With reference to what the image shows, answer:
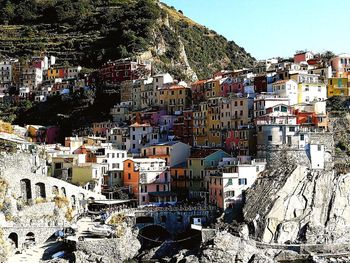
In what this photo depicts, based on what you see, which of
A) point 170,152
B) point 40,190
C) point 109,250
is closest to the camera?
point 109,250

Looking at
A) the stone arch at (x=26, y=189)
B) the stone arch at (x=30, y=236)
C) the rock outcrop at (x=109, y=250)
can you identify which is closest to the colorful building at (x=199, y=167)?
the rock outcrop at (x=109, y=250)

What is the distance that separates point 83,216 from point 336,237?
72.0 feet

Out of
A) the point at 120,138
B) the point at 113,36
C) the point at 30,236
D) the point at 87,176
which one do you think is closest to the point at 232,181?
the point at 87,176

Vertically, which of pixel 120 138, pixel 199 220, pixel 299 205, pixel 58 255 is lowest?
pixel 58 255

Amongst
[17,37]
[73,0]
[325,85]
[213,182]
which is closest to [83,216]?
[213,182]

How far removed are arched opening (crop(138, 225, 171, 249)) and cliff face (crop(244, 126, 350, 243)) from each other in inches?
298

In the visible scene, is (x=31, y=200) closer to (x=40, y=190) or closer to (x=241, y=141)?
(x=40, y=190)

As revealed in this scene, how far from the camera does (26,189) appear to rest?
56438mm

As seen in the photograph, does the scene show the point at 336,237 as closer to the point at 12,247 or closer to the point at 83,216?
the point at 83,216

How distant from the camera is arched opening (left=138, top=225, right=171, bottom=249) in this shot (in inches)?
2249

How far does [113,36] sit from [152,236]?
5039 cm

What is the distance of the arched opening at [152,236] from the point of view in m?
57.1

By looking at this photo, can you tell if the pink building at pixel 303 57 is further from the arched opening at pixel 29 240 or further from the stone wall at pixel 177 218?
the arched opening at pixel 29 240

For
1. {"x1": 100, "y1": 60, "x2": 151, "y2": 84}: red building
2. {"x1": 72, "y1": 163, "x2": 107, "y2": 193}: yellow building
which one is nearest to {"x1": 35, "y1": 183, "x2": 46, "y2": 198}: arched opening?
{"x1": 72, "y1": 163, "x2": 107, "y2": 193}: yellow building
